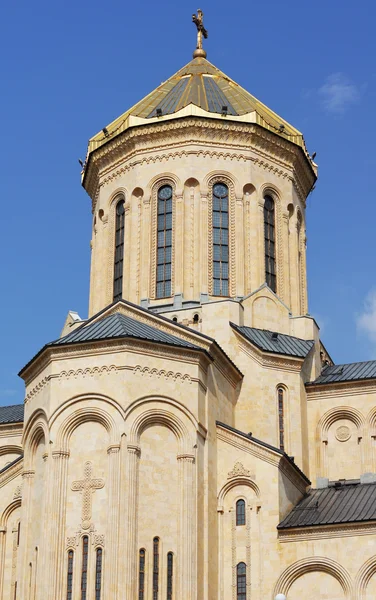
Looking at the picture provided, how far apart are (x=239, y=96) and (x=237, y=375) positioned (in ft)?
40.6

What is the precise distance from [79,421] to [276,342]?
8346 mm

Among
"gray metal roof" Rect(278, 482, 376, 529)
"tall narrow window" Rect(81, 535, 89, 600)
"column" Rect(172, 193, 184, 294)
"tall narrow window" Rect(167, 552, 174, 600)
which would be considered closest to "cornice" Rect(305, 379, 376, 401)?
"gray metal roof" Rect(278, 482, 376, 529)

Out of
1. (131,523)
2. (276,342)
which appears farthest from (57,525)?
(276,342)

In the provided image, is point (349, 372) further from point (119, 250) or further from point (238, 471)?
point (119, 250)

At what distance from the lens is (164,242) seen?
38406 mm

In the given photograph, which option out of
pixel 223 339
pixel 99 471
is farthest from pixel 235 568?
pixel 223 339

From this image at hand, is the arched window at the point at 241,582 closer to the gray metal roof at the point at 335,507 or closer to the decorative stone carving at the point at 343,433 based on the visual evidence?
the gray metal roof at the point at 335,507

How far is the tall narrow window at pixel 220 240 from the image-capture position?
37594 millimetres

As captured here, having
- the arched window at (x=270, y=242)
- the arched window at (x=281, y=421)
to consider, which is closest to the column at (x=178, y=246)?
the arched window at (x=270, y=242)

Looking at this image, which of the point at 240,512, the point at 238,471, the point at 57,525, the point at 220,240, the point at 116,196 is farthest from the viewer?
the point at 116,196

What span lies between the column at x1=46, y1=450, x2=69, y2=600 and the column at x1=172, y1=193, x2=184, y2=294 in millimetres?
9298

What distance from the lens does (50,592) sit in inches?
1111

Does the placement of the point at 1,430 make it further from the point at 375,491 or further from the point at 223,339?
the point at 375,491

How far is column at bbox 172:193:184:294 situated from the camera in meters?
37.3
